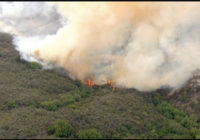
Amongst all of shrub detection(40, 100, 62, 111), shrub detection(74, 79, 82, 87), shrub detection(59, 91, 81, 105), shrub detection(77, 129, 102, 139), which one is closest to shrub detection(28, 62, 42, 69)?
shrub detection(74, 79, 82, 87)

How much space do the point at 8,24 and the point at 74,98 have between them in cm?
4762

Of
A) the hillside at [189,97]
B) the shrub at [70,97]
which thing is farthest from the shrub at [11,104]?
the hillside at [189,97]

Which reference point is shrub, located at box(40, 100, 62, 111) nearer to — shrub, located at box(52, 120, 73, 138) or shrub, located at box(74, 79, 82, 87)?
shrub, located at box(52, 120, 73, 138)

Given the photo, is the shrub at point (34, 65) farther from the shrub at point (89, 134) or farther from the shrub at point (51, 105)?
the shrub at point (89, 134)

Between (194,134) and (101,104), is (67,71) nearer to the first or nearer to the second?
(101,104)

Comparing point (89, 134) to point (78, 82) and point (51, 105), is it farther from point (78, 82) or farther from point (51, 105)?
point (78, 82)

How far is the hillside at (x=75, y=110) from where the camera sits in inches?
2334

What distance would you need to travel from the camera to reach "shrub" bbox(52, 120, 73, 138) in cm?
5776

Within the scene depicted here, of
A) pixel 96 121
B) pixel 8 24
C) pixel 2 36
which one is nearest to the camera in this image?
pixel 96 121

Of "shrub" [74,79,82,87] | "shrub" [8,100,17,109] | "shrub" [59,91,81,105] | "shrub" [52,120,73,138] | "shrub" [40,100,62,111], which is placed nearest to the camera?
"shrub" [52,120,73,138]

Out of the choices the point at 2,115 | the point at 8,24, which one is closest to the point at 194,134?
the point at 2,115

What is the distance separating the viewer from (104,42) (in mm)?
81625

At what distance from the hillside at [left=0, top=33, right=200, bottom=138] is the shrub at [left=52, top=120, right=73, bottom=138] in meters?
0.15

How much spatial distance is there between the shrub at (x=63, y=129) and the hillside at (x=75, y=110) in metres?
0.15
